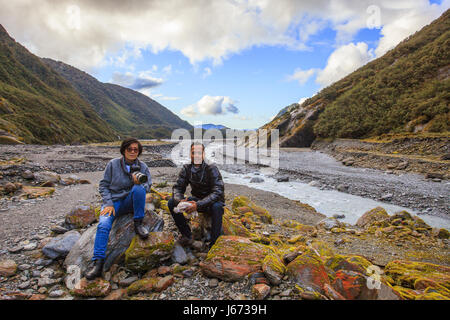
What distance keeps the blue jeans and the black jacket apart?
718mm

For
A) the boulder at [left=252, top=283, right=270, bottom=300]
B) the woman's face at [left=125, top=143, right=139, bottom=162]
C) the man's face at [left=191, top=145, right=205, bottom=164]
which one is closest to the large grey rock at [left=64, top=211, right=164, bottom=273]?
the woman's face at [left=125, top=143, right=139, bottom=162]

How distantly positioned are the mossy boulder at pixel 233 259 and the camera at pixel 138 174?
1923mm

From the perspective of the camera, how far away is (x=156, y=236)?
156 inches

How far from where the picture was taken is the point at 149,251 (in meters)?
3.71

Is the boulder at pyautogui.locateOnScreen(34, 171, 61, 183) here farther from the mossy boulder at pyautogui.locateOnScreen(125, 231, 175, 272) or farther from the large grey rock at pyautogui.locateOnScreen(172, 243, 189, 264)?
the large grey rock at pyautogui.locateOnScreen(172, 243, 189, 264)

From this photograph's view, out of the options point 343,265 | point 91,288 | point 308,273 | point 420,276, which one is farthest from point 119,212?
point 420,276

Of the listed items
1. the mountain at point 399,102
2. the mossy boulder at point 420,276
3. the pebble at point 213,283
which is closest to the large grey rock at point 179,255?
the pebble at point 213,283

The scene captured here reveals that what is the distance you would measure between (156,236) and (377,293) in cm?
368

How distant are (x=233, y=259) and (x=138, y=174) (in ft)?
7.86

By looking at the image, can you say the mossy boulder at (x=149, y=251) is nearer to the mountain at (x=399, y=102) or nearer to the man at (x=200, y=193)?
the man at (x=200, y=193)

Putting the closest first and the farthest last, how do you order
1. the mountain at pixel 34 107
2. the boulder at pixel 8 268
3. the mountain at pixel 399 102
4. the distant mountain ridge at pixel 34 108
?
the boulder at pixel 8 268, the mountain at pixel 399 102, the distant mountain ridge at pixel 34 108, the mountain at pixel 34 107

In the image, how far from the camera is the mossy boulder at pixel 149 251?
3569 millimetres

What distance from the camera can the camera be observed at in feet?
12.5
